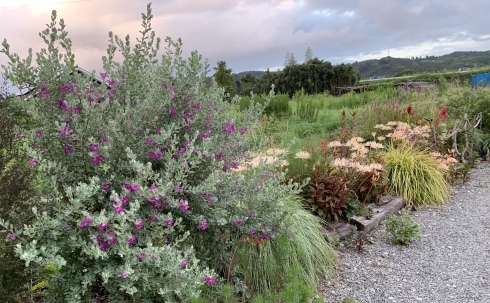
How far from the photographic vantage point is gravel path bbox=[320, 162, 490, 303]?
2.78 m

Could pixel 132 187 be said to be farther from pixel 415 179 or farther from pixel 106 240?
pixel 415 179

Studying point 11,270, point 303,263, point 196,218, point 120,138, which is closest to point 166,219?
point 196,218

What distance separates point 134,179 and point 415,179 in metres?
3.84

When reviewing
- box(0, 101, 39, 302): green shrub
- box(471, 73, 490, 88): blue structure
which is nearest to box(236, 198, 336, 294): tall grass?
box(0, 101, 39, 302): green shrub

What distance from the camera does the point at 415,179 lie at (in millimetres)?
4773

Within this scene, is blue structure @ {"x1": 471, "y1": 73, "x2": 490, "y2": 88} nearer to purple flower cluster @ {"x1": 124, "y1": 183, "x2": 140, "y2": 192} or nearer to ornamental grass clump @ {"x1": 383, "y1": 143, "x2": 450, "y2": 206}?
ornamental grass clump @ {"x1": 383, "y1": 143, "x2": 450, "y2": 206}

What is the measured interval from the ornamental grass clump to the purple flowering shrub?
277 centimetres

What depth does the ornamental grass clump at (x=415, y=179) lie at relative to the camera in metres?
4.71

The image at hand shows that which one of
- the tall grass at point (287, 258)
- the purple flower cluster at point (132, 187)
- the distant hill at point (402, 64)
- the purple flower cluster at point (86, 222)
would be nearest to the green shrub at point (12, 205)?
the purple flower cluster at point (86, 222)

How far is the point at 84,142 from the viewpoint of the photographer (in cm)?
187

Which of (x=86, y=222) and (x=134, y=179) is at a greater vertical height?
(x=134, y=179)

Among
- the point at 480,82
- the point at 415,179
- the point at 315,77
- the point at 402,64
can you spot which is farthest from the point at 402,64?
the point at 415,179

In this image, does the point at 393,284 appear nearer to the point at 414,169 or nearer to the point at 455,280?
the point at 455,280

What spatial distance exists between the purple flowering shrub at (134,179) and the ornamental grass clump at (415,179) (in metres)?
2.77
